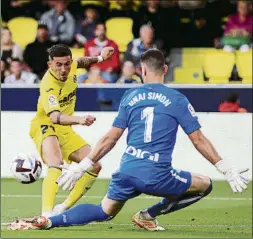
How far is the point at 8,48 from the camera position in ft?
57.2

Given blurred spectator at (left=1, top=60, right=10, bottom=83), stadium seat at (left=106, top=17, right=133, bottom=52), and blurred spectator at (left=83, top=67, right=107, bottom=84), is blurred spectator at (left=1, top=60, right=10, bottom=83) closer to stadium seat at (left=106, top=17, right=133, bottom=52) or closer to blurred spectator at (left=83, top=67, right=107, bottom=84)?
blurred spectator at (left=83, top=67, right=107, bottom=84)

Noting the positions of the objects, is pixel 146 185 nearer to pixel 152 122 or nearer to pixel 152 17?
pixel 152 122

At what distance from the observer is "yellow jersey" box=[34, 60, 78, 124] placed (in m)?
9.59

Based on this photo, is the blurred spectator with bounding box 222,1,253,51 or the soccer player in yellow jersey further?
the blurred spectator with bounding box 222,1,253,51

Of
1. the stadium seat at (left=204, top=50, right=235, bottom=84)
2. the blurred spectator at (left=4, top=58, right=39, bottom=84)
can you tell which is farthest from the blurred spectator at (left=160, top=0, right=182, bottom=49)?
the blurred spectator at (left=4, top=58, right=39, bottom=84)

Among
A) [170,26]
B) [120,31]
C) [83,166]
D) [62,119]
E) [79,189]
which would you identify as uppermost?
[170,26]

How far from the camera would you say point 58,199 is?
12383 mm

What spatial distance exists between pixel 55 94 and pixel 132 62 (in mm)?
6501

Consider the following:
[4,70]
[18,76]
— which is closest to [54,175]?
[18,76]

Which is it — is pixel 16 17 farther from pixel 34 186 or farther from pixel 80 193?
pixel 80 193

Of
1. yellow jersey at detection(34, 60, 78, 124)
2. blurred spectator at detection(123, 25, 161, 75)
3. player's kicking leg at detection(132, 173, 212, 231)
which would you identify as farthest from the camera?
blurred spectator at detection(123, 25, 161, 75)

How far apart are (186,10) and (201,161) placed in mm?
4599

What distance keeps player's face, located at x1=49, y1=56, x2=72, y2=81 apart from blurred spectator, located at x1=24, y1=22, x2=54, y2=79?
7.33 meters

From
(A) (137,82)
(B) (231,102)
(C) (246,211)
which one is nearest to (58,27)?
(A) (137,82)
